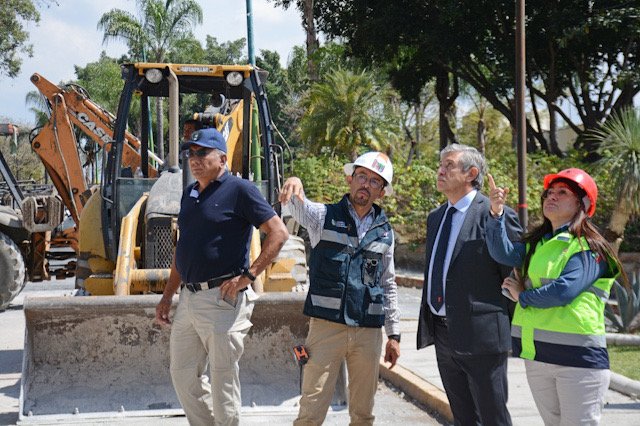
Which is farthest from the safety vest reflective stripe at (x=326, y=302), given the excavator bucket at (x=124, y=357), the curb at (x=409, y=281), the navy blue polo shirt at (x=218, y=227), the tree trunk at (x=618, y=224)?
the tree trunk at (x=618, y=224)

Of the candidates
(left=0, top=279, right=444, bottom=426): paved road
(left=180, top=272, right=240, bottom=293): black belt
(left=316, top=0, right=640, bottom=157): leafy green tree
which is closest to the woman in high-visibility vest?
(left=180, top=272, right=240, bottom=293): black belt

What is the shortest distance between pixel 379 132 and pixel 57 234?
56.2 ft

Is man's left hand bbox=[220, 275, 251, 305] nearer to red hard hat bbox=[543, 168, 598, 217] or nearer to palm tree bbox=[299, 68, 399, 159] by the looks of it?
red hard hat bbox=[543, 168, 598, 217]

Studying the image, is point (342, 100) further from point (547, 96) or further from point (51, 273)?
point (51, 273)

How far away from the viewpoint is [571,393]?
4.25 metres

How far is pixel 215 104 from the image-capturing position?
9930 millimetres

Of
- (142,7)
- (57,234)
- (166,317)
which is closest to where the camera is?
(166,317)

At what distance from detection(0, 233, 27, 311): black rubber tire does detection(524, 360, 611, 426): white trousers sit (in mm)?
10370

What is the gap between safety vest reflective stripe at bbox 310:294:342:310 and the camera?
5.14 metres

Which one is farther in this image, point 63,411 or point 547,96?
point 547,96

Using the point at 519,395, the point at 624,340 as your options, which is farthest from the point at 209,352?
the point at 624,340

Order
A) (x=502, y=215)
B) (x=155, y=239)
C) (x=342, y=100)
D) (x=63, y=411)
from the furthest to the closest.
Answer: (x=342, y=100) → (x=155, y=239) → (x=63, y=411) → (x=502, y=215)

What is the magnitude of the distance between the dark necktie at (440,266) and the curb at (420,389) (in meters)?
2.43

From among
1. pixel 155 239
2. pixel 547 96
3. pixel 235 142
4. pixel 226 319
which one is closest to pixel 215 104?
pixel 235 142
